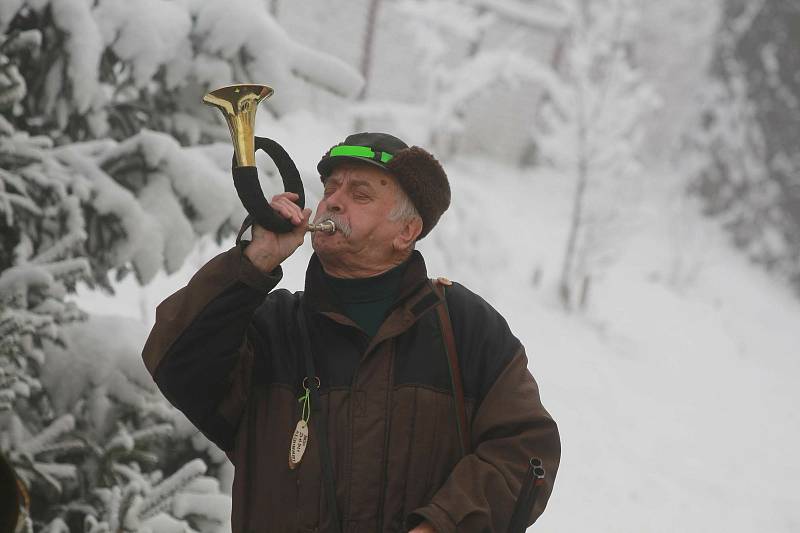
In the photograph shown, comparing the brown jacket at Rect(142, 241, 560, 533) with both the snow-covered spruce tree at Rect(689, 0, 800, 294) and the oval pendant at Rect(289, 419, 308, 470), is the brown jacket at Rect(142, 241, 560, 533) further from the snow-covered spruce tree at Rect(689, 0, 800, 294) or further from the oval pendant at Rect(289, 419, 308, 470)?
the snow-covered spruce tree at Rect(689, 0, 800, 294)

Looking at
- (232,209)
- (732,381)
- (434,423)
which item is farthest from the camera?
(732,381)

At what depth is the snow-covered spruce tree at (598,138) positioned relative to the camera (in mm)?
13531

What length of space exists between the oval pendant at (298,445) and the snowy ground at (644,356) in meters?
1.57

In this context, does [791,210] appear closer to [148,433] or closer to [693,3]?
[693,3]

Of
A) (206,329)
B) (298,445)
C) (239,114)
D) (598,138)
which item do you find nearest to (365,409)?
(298,445)

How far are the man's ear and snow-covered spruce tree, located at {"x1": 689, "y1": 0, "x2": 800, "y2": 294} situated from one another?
69.0 ft

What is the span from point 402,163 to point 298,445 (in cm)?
72

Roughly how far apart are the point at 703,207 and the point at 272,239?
23.1 meters

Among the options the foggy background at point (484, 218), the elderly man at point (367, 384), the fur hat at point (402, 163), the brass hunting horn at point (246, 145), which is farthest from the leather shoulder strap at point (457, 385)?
the foggy background at point (484, 218)

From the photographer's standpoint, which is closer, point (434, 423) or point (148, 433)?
point (434, 423)

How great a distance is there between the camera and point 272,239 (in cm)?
141

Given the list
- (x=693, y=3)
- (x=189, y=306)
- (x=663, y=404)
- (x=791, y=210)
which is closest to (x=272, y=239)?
(x=189, y=306)

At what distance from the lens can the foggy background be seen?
2180 mm

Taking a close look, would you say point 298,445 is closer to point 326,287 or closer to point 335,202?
point 326,287
